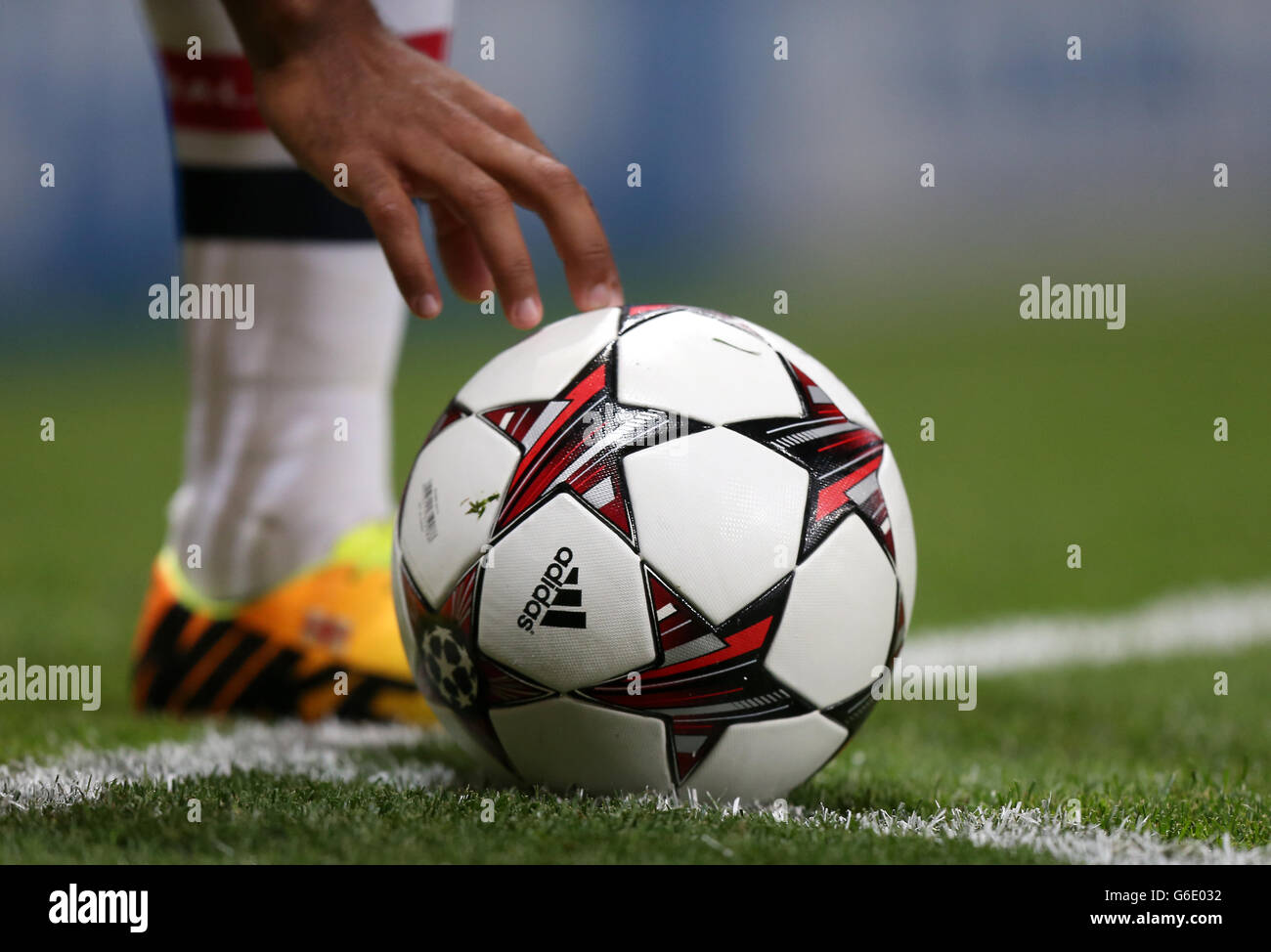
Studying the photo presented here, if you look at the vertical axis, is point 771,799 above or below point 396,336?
below

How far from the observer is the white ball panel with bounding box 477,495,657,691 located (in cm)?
198

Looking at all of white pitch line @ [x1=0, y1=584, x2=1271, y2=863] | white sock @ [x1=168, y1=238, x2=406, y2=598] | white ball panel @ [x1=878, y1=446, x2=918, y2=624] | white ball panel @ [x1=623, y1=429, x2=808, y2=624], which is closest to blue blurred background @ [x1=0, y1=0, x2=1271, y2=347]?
white pitch line @ [x1=0, y1=584, x2=1271, y2=863]

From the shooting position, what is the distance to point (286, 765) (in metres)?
2.54

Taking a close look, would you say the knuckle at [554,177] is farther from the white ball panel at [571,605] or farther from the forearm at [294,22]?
the white ball panel at [571,605]

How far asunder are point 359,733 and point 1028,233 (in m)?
19.8

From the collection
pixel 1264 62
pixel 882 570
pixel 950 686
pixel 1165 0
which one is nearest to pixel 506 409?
pixel 882 570

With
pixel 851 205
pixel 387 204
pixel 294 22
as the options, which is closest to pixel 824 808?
pixel 387 204

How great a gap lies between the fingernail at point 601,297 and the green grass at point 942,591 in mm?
856

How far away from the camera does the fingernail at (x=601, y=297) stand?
7.66ft

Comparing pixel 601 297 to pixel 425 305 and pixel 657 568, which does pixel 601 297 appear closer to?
pixel 425 305

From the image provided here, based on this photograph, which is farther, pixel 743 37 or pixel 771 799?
pixel 743 37

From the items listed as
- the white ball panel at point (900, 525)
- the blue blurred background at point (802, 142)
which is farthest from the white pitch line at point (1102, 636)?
the blue blurred background at point (802, 142)

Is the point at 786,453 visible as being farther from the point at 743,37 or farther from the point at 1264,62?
the point at 1264,62
